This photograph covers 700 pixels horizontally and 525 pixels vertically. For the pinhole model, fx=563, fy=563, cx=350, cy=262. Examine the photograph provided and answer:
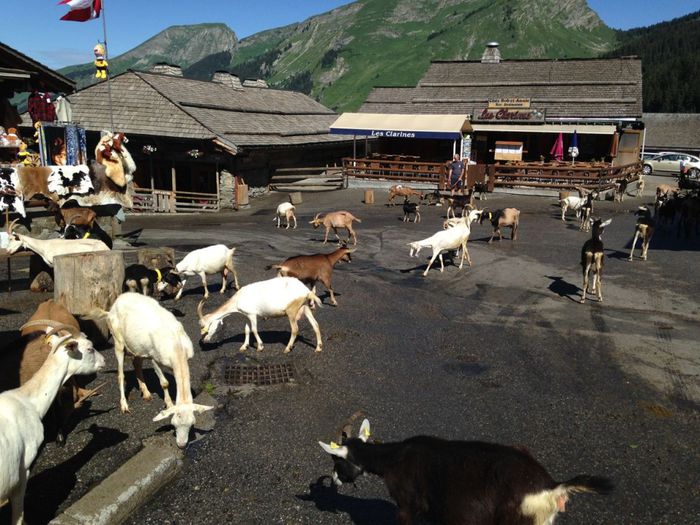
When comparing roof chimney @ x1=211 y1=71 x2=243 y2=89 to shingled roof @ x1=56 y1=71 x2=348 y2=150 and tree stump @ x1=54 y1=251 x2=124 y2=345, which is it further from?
tree stump @ x1=54 y1=251 x2=124 y2=345

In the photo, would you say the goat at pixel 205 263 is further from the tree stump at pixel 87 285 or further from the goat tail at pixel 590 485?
the goat tail at pixel 590 485

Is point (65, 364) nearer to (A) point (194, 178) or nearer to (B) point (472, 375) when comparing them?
(B) point (472, 375)

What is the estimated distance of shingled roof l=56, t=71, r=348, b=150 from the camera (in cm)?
2759

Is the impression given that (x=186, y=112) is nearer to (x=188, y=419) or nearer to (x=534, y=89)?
(x=534, y=89)

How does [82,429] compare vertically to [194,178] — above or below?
below

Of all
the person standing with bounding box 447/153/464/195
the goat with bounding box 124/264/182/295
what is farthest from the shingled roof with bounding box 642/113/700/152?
the goat with bounding box 124/264/182/295

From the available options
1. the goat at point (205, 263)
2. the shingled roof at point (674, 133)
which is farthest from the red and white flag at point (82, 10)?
the shingled roof at point (674, 133)

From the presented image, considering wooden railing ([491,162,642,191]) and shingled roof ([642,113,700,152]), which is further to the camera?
shingled roof ([642,113,700,152])

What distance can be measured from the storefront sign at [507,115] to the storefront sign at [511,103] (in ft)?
0.95

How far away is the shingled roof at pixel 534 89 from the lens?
35156 mm

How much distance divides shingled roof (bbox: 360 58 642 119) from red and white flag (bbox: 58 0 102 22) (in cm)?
2542

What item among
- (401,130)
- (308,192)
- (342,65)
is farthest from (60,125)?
(342,65)

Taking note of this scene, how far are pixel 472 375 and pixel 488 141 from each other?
105ft

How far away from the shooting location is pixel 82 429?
6875 mm
